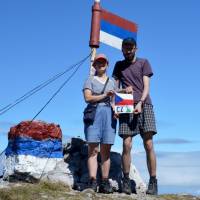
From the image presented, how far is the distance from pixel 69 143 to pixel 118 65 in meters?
1.88

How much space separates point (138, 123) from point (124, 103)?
410mm

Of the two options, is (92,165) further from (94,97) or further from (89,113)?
(94,97)

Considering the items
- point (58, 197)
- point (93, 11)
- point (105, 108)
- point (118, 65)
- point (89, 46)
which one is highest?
point (93, 11)

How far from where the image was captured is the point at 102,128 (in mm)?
7902

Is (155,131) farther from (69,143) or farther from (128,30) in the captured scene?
(128,30)

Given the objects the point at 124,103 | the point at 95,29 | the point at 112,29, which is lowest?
the point at 124,103

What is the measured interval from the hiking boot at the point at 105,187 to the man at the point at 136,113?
0.29 m

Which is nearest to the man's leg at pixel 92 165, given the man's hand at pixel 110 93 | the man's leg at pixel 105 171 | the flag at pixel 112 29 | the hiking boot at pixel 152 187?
the man's leg at pixel 105 171

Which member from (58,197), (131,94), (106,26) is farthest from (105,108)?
(106,26)

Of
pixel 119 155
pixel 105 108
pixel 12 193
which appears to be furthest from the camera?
pixel 119 155

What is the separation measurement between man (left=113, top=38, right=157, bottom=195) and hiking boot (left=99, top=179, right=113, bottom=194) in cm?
29

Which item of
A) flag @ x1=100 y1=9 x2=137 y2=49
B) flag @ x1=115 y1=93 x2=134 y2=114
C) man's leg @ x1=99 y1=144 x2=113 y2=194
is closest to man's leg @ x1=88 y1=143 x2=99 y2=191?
man's leg @ x1=99 y1=144 x2=113 y2=194

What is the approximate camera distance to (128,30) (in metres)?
10.2

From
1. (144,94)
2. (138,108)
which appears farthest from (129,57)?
(138,108)
